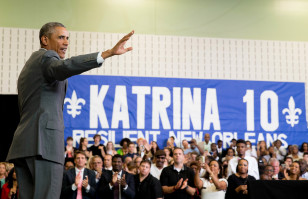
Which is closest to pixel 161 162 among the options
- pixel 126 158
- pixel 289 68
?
pixel 126 158

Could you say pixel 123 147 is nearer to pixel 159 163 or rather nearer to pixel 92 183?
pixel 159 163

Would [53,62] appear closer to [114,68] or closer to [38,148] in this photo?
[38,148]

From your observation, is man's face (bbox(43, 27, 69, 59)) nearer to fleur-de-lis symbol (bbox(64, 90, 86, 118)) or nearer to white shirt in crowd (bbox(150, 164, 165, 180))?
white shirt in crowd (bbox(150, 164, 165, 180))

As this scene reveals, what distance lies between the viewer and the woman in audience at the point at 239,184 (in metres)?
7.42

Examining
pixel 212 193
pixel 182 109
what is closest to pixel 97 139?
pixel 182 109

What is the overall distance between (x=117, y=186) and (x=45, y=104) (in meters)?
5.25

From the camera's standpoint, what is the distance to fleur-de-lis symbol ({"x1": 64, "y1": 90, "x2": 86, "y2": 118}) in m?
14.2

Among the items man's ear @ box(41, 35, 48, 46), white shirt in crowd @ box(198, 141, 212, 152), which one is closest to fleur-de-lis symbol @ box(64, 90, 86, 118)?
white shirt in crowd @ box(198, 141, 212, 152)

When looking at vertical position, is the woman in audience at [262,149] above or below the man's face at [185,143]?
below

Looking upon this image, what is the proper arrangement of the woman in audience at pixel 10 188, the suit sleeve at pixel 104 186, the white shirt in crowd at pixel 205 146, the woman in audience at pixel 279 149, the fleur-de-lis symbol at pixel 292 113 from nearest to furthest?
the suit sleeve at pixel 104 186 < the woman in audience at pixel 10 188 < the white shirt in crowd at pixel 205 146 < the woman in audience at pixel 279 149 < the fleur-de-lis symbol at pixel 292 113

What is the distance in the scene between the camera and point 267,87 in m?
15.5

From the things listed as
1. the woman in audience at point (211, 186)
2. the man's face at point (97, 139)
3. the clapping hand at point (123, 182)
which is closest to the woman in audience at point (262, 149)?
the man's face at point (97, 139)

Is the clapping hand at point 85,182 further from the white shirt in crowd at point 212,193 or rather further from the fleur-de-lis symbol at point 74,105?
the fleur-de-lis symbol at point 74,105

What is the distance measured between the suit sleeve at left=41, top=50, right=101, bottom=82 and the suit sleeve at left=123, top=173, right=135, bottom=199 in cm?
522
